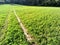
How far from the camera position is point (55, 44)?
15086 mm

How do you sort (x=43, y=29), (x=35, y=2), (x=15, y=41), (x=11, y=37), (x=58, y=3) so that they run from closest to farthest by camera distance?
(x=15, y=41), (x=11, y=37), (x=43, y=29), (x=58, y=3), (x=35, y=2)

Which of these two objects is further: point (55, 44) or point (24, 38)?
point (24, 38)

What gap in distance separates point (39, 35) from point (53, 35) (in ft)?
5.81

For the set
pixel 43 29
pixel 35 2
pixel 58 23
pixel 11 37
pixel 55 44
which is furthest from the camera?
pixel 35 2

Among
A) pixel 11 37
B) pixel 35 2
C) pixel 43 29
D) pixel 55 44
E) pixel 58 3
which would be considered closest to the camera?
pixel 55 44

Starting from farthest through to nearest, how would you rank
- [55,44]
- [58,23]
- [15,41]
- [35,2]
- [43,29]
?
1. [35,2]
2. [58,23]
3. [43,29]
4. [15,41]
5. [55,44]

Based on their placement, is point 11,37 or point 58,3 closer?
point 11,37

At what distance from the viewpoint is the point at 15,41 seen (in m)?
16.4

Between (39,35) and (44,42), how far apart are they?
2171 mm

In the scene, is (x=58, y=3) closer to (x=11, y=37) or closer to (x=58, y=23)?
(x=58, y=23)

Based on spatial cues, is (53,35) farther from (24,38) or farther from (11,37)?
(11,37)

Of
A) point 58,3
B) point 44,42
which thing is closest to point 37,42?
point 44,42

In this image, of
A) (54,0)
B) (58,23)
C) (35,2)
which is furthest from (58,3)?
(58,23)

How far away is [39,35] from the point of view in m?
17.6
